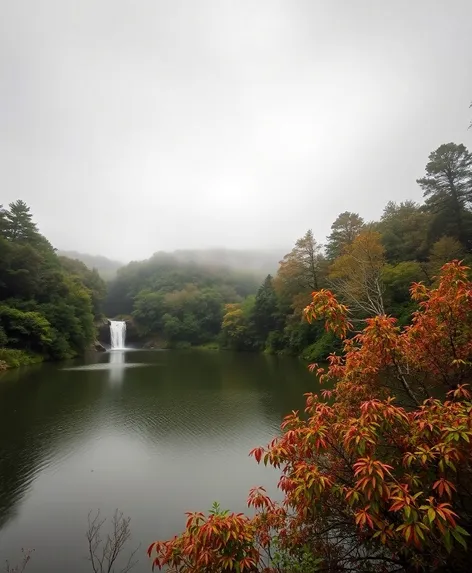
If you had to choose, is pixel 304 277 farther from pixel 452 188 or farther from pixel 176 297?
pixel 176 297

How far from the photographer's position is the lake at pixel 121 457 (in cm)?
514

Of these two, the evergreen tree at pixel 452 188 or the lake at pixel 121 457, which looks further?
the evergreen tree at pixel 452 188

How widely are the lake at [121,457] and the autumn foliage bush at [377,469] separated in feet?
8.15

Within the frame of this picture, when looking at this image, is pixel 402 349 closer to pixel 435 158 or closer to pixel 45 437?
pixel 45 437

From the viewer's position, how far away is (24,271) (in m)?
25.5

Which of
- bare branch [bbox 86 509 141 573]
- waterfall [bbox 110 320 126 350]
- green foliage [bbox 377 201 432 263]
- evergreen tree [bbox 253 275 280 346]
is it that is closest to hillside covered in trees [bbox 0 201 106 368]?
waterfall [bbox 110 320 126 350]

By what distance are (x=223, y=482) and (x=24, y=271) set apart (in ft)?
81.3

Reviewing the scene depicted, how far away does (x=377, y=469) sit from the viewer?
2.22m

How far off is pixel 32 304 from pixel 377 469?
29.0m

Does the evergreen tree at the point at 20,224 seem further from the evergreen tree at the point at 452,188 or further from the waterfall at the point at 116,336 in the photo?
the evergreen tree at the point at 452,188

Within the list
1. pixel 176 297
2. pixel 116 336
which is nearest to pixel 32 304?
pixel 116 336

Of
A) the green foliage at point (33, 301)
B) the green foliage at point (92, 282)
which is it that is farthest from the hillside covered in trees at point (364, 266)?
the green foliage at point (33, 301)

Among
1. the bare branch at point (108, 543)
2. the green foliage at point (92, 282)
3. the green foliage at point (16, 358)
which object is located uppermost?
the green foliage at point (92, 282)

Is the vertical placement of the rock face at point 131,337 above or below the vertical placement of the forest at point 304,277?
below
